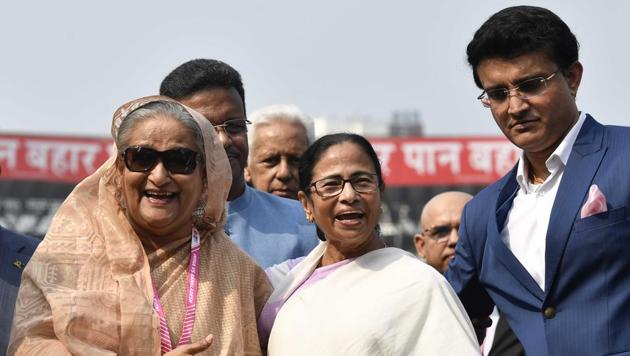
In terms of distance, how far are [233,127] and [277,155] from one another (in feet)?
4.14

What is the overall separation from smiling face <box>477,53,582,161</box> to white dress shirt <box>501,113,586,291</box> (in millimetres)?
50

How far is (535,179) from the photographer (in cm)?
488

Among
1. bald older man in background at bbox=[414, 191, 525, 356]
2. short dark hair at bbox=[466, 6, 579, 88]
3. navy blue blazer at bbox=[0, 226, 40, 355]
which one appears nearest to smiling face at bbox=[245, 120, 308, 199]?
bald older man in background at bbox=[414, 191, 525, 356]

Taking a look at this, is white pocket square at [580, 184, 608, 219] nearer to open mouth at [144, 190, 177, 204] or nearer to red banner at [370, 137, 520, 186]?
open mouth at [144, 190, 177, 204]

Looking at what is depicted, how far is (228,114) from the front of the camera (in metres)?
5.88

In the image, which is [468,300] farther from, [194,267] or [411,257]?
[194,267]

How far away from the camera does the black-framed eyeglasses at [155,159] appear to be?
4.58 m

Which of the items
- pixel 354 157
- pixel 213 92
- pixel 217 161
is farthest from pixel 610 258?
pixel 213 92

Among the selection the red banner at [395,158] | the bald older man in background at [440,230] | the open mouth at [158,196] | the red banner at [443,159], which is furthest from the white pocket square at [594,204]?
the red banner at [395,158]

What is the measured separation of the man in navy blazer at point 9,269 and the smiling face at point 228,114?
989 millimetres

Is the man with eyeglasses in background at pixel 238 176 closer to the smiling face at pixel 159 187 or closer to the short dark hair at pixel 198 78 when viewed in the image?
the short dark hair at pixel 198 78

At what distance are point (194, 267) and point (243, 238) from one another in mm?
1125

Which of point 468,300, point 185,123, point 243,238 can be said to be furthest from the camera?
point 243,238

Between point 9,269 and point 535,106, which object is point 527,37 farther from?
point 9,269
